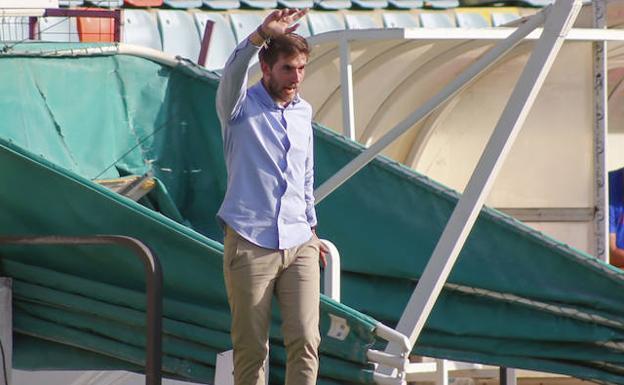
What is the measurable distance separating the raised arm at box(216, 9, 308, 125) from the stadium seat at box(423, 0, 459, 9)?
12.5 metres

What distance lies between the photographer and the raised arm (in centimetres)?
454

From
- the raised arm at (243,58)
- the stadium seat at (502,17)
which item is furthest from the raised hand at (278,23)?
the stadium seat at (502,17)

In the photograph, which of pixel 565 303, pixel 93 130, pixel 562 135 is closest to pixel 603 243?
pixel 562 135

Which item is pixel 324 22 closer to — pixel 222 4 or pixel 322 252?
pixel 222 4

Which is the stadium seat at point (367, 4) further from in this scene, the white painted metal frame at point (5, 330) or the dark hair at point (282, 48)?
the dark hair at point (282, 48)

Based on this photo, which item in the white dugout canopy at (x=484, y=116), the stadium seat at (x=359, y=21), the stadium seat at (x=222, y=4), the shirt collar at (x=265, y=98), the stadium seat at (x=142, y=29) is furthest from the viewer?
the stadium seat at (x=359, y=21)

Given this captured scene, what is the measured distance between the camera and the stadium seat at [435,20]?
16.2 metres

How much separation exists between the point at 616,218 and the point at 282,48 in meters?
5.41

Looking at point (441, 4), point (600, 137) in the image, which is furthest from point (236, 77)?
point (441, 4)

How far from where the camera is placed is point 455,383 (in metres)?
9.06

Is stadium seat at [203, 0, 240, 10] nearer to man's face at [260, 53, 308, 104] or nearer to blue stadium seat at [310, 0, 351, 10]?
blue stadium seat at [310, 0, 351, 10]

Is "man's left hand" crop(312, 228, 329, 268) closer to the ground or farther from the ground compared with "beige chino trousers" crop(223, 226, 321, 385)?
farther from the ground

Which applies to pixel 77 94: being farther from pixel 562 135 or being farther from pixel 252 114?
pixel 562 135

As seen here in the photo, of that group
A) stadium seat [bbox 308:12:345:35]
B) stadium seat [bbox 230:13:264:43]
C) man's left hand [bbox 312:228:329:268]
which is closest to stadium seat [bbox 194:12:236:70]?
stadium seat [bbox 230:13:264:43]
